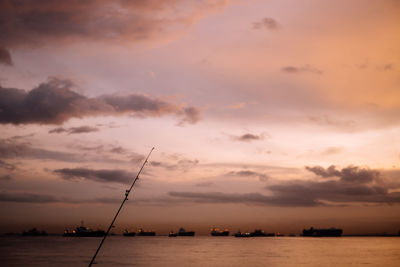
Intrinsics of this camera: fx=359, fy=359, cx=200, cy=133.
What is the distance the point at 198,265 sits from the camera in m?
87.2

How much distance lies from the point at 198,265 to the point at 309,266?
86.5 ft

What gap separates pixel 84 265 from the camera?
8169 cm

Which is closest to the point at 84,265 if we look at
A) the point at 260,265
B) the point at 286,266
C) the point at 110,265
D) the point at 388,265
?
the point at 110,265

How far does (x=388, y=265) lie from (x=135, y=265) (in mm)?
61273

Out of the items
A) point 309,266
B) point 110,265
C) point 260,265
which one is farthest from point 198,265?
point 309,266

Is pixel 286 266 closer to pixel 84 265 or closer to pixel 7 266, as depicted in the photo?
pixel 84 265

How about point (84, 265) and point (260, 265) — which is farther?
point (260, 265)

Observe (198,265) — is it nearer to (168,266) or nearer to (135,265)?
(168,266)

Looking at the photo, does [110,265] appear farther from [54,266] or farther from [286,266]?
[286,266]

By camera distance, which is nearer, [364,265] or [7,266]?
[7,266]

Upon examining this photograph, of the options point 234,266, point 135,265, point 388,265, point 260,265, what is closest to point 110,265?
point 135,265

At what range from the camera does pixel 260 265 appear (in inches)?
3452

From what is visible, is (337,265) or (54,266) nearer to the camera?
(54,266)

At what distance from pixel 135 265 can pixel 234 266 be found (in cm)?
2368
